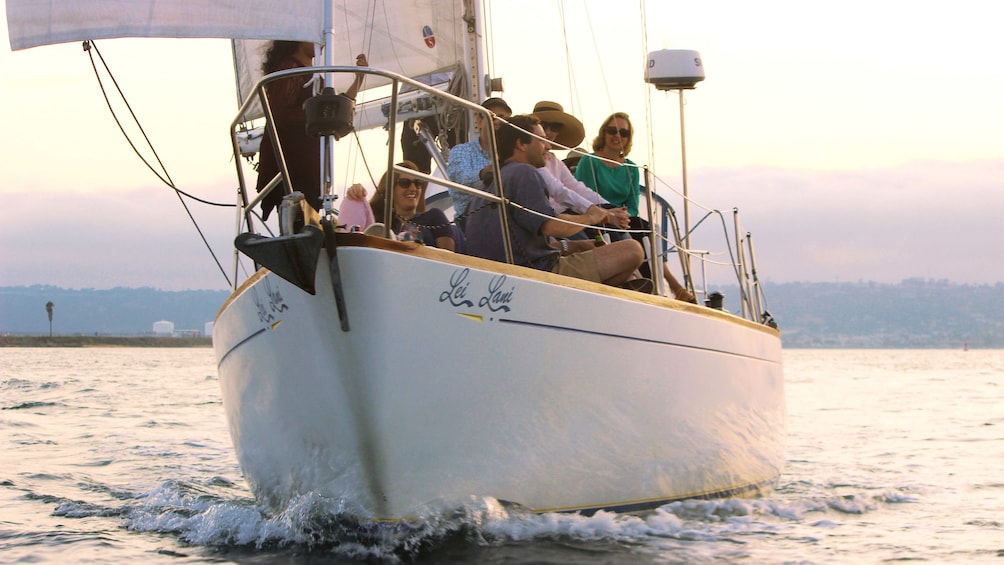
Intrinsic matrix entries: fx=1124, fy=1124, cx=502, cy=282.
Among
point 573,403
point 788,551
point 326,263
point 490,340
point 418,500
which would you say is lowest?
point 788,551

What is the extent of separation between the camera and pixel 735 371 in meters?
7.02

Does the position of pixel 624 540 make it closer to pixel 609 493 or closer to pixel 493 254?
pixel 609 493

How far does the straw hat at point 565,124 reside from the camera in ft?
24.7

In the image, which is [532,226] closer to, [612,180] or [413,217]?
[413,217]

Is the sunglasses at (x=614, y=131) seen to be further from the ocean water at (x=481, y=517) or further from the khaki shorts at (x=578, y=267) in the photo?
the ocean water at (x=481, y=517)

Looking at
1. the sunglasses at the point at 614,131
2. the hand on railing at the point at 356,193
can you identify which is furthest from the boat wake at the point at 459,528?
the sunglasses at the point at 614,131

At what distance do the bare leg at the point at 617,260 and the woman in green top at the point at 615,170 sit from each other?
56.6 inches

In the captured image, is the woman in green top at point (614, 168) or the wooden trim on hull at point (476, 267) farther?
the woman in green top at point (614, 168)

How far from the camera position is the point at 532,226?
18.8ft

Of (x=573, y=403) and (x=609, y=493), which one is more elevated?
(x=573, y=403)

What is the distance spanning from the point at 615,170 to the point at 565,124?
493mm

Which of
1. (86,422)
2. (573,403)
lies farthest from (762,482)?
(86,422)

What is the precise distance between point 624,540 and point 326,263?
2113mm

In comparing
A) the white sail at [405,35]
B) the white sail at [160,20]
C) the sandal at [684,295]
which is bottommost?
the sandal at [684,295]
